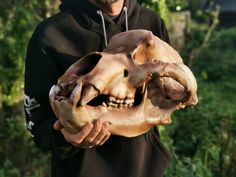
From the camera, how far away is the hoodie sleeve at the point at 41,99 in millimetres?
1925

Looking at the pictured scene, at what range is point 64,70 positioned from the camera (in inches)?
78.0

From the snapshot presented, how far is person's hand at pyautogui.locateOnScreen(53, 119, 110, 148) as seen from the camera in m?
1.64

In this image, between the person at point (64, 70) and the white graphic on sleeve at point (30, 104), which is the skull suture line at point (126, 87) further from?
the white graphic on sleeve at point (30, 104)

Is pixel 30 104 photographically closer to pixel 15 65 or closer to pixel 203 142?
pixel 203 142

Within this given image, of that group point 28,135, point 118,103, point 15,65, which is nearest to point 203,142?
point 28,135

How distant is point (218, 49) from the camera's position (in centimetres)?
1234

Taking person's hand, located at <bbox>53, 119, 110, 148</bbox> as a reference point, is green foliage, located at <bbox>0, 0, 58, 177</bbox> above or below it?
below

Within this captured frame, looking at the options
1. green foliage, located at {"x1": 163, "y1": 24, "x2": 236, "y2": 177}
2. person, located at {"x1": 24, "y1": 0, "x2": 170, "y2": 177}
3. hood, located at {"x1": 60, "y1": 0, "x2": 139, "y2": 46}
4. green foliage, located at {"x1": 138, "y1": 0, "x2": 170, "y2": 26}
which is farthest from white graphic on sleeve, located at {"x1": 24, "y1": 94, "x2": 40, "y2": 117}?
green foliage, located at {"x1": 138, "y1": 0, "x2": 170, "y2": 26}

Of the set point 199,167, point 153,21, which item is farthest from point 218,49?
point 153,21

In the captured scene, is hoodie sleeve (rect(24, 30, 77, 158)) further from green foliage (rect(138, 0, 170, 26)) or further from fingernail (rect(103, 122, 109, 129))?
green foliage (rect(138, 0, 170, 26))

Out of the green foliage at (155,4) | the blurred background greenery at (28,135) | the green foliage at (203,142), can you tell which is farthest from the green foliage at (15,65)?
the green foliage at (155,4)

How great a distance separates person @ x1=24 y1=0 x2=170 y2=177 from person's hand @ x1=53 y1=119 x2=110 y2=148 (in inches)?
8.5

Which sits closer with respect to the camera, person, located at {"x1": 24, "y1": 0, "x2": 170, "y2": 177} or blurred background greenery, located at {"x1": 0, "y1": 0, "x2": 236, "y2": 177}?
person, located at {"x1": 24, "y1": 0, "x2": 170, "y2": 177}

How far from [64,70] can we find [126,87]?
33 cm
